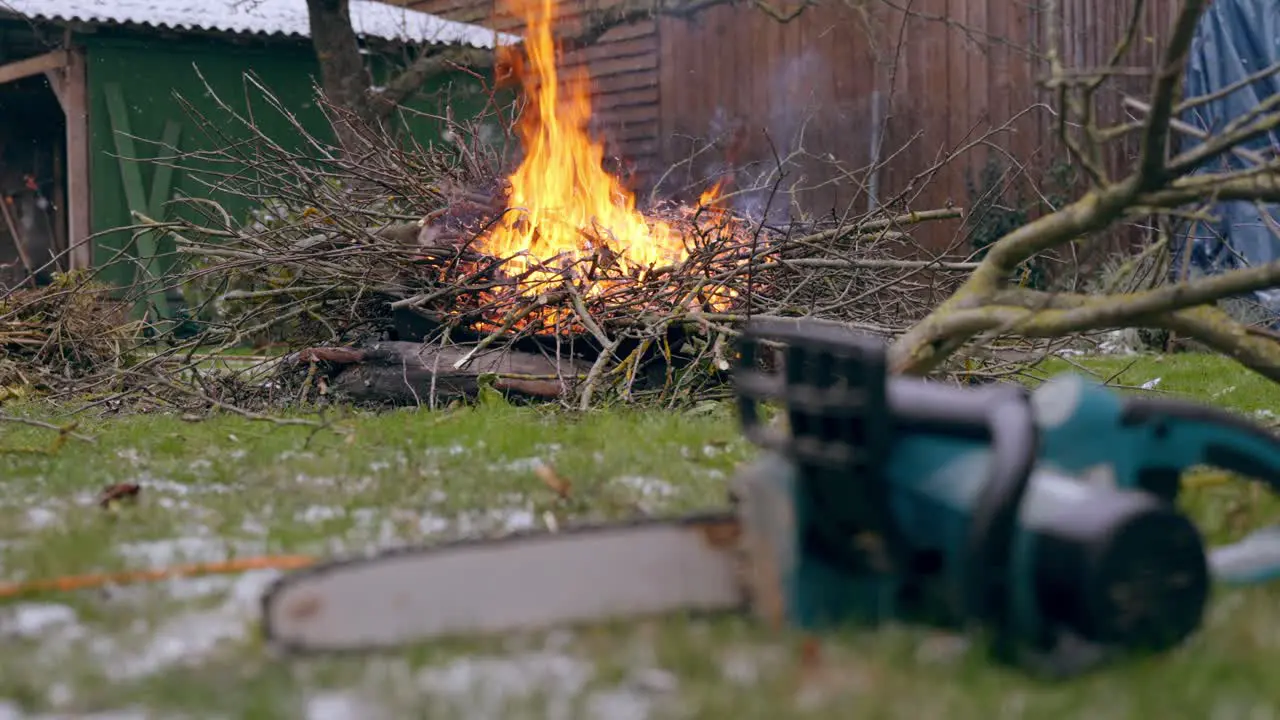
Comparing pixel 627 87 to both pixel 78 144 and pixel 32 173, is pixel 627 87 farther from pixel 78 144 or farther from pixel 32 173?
pixel 32 173

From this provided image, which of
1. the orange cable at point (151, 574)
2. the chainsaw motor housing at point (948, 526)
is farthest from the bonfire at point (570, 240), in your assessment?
the chainsaw motor housing at point (948, 526)

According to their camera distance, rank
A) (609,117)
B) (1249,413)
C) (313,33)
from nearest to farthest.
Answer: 1. (1249,413)
2. (313,33)
3. (609,117)

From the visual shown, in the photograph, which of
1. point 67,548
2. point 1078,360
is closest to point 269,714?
point 67,548

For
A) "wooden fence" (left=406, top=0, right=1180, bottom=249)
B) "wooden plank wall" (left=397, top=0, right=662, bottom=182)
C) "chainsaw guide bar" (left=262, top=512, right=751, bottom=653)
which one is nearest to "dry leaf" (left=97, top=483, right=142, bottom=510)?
"chainsaw guide bar" (left=262, top=512, right=751, bottom=653)

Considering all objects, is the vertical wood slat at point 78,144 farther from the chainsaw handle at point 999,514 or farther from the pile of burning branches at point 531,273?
the chainsaw handle at point 999,514

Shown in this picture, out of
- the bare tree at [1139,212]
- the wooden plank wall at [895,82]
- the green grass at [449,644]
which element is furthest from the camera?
the wooden plank wall at [895,82]

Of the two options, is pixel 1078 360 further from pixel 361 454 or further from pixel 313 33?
pixel 313 33

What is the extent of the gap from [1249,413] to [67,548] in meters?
4.51

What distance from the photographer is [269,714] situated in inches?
65.1

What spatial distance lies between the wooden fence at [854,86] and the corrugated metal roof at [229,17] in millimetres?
→ 1777

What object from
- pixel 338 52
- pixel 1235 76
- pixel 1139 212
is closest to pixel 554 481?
pixel 1139 212

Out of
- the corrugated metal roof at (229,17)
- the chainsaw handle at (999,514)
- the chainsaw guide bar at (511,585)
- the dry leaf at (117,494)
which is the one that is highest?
the corrugated metal roof at (229,17)

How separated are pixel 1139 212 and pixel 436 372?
299 cm

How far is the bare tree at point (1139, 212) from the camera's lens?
2803 mm
